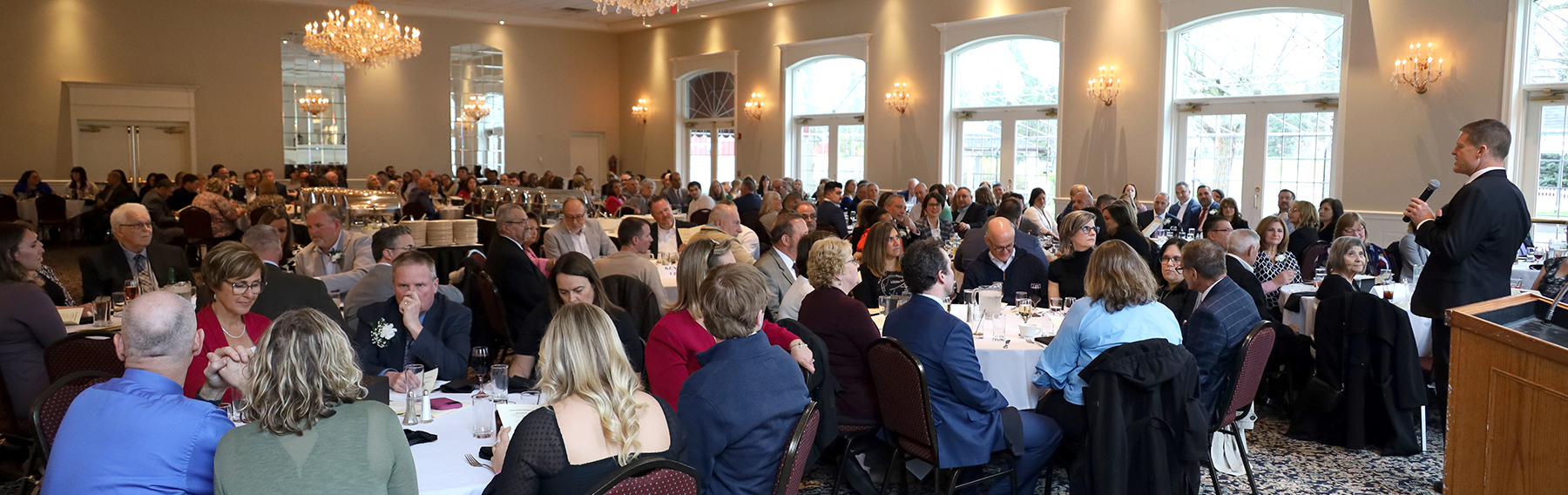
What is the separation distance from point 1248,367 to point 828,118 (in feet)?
44.8


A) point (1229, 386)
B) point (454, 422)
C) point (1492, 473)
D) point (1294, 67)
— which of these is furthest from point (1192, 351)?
point (1294, 67)

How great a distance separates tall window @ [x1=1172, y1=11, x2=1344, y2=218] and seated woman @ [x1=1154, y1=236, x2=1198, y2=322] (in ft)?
22.9

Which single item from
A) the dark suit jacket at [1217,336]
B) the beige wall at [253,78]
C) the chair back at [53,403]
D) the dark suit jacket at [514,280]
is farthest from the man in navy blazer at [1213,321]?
the beige wall at [253,78]

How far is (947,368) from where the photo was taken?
3.48 m

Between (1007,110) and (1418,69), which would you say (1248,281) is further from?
(1007,110)

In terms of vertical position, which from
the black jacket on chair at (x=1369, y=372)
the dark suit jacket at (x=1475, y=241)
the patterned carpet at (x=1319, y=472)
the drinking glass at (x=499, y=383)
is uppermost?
the dark suit jacket at (x=1475, y=241)

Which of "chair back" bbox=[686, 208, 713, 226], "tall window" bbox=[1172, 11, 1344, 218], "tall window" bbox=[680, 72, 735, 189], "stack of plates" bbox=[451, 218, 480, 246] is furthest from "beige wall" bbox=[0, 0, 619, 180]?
"tall window" bbox=[1172, 11, 1344, 218]

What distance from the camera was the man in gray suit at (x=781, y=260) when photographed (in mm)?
5262

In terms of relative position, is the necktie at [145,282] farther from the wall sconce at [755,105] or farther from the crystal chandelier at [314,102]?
the wall sconce at [755,105]

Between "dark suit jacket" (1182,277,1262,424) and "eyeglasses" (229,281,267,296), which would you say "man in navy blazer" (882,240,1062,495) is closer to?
"dark suit jacket" (1182,277,1262,424)

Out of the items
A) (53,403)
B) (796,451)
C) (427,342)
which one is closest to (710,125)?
(427,342)

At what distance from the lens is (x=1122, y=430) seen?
3.33 meters

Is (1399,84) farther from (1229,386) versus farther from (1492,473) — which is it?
(1492,473)

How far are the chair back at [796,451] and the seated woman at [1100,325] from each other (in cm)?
132
